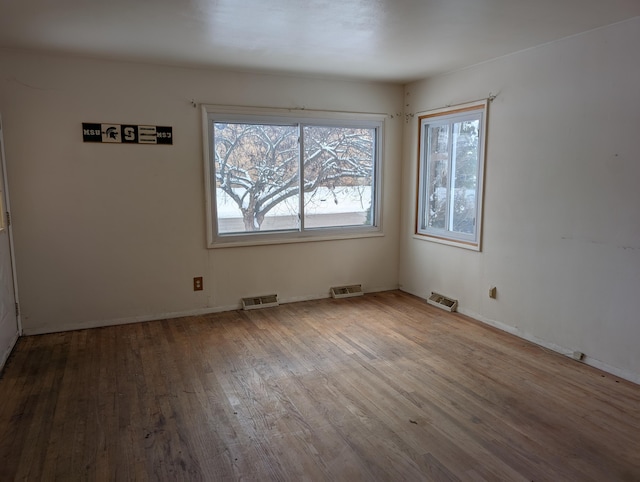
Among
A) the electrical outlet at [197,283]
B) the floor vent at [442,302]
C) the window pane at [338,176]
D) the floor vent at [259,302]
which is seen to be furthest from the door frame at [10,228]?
the floor vent at [442,302]

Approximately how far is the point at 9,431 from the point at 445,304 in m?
3.75

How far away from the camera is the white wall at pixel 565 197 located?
301 centimetres

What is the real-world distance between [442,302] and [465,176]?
1324mm

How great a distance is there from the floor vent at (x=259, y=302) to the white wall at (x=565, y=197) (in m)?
1.96

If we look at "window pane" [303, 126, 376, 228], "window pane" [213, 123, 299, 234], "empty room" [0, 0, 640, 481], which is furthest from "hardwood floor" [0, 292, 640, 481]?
"window pane" [303, 126, 376, 228]

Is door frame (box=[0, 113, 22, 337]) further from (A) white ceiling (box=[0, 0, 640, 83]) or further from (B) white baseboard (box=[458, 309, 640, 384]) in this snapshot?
(B) white baseboard (box=[458, 309, 640, 384])

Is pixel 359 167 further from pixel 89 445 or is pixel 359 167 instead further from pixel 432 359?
pixel 89 445

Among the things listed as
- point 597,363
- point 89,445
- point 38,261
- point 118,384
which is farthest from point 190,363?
point 597,363

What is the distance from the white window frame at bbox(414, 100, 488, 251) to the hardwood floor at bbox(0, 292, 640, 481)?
0.92 m

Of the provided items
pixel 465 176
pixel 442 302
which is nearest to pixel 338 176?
pixel 465 176

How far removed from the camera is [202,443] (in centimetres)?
236

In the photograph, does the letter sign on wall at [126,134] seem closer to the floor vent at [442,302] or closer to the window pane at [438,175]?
the window pane at [438,175]

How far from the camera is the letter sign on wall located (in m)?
3.90

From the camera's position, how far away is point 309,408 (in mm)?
2715
